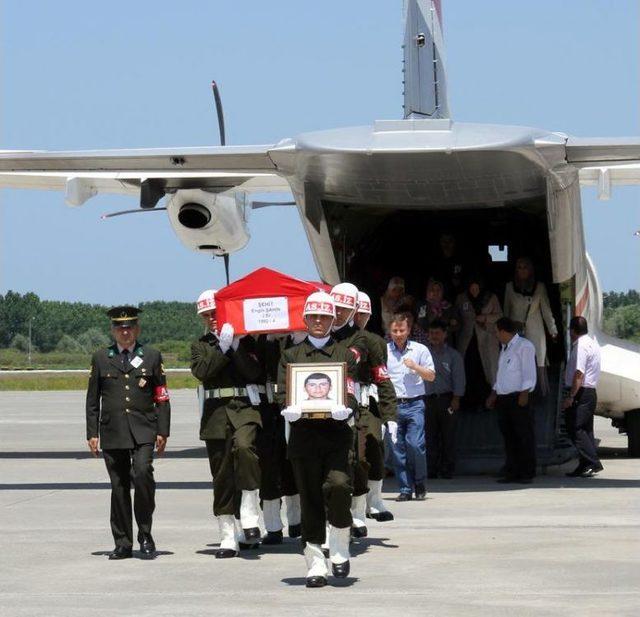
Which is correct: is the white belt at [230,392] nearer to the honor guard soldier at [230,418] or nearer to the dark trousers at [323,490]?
the honor guard soldier at [230,418]

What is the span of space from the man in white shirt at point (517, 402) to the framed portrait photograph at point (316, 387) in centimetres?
588

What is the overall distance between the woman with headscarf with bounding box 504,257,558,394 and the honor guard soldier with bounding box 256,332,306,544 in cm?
573

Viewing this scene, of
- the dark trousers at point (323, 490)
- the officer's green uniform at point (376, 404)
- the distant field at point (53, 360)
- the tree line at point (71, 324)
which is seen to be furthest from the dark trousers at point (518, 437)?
the tree line at point (71, 324)

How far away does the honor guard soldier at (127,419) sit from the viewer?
9.23 meters

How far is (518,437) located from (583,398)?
1060mm

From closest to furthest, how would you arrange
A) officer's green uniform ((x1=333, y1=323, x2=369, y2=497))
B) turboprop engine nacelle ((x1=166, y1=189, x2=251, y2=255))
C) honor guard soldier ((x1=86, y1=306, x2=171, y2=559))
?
officer's green uniform ((x1=333, y1=323, x2=369, y2=497))
honor guard soldier ((x1=86, y1=306, x2=171, y2=559))
turboprop engine nacelle ((x1=166, y1=189, x2=251, y2=255))

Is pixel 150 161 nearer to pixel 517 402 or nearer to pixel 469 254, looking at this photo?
pixel 517 402

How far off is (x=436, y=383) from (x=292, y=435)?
5.94 m

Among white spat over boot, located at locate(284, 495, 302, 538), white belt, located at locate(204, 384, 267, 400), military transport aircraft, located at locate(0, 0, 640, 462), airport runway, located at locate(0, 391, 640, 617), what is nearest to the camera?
airport runway, located at locate(0, 391, 640, 617)

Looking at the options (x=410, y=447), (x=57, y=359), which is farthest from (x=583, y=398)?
(x=57, y=359)

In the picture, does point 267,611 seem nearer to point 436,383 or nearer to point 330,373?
point 330,373

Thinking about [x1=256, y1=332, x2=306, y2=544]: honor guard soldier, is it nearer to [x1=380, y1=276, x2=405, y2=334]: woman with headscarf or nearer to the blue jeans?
the blue jeans

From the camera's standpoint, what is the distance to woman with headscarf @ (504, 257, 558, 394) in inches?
587

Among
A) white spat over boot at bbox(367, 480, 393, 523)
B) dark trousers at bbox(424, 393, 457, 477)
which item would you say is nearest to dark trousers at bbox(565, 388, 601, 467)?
dark trousers at bbox(424, 393, 457, 477)
